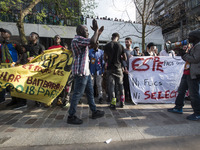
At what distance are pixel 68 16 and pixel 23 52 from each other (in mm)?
9490

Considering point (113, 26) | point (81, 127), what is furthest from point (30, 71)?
point (113, 26)

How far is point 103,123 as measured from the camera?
2.82 metres

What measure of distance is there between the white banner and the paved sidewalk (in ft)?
2.28

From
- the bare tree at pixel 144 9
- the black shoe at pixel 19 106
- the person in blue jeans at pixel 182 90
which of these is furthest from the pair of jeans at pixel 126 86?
the bare tree at pixel 144 9

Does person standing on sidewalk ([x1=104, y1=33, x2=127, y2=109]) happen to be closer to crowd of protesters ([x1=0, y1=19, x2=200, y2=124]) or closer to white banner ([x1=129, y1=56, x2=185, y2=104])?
crowd of protesters ([x1=0, y1=19, x2=200, y2=124])

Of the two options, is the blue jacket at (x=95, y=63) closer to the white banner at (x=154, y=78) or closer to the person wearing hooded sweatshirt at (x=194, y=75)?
the white banner at (x=154, y=78)

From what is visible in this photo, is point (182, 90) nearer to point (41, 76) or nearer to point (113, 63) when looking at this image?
point (113, 63)

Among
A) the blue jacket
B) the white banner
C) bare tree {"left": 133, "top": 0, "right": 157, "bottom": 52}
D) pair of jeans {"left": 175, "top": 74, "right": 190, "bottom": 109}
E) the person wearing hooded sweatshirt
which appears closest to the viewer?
the person wearing hooded sweatshirt

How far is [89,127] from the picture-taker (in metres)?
2.64

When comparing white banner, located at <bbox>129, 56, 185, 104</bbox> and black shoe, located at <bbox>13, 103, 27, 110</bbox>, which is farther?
white banner, located at <bbox>129, 56, 185, 104</bbox>

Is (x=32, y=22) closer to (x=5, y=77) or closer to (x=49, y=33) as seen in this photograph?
(x=49, y=33)

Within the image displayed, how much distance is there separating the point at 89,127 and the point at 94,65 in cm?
230

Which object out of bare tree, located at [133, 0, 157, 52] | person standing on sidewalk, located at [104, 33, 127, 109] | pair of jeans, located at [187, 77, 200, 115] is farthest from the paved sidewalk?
bare tree, located at [133, 0, 157, 52]

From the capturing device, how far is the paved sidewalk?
2.22 m
